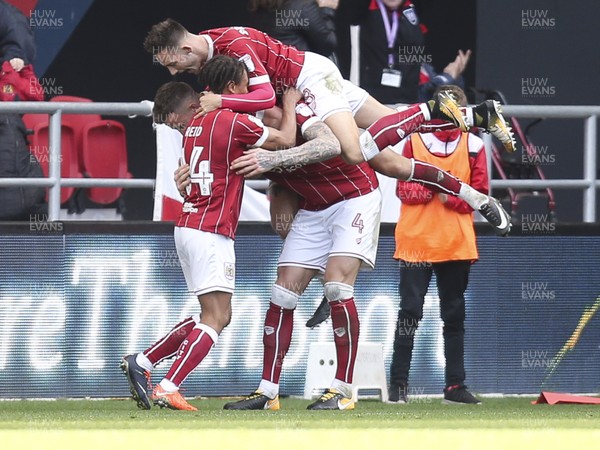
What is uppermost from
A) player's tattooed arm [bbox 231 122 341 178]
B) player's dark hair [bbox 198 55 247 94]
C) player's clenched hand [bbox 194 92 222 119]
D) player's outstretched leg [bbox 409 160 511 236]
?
player's dark hair [bbox 198 55 247 94]

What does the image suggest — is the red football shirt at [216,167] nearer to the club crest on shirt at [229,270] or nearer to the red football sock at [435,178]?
the club crest on shirt at [229,270]

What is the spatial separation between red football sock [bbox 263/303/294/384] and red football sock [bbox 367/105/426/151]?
1.14m

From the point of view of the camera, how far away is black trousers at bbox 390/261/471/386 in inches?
392

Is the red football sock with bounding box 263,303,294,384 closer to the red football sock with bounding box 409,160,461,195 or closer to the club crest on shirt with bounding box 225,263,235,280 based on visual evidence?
the club crest on shirt with bounding box 225,263,235,280

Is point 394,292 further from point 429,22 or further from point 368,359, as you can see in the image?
point 429,22

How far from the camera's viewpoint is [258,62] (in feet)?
28.7

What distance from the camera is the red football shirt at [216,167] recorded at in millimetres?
8477

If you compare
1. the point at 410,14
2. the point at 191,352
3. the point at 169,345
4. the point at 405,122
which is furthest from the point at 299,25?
the point at 191,352

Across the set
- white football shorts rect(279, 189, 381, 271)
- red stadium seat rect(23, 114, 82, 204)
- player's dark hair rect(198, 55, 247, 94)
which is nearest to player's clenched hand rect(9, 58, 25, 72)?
red stadium seat rect(23, 114, 82, 204)

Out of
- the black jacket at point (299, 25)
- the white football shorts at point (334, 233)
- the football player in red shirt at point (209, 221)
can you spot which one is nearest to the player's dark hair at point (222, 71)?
the football player in red shirt at point (209, 221)

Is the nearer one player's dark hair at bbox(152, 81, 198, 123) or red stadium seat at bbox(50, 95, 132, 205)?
player's dark hair at bbox(152, 81, 198, 123)

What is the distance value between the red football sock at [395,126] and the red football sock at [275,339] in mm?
1138

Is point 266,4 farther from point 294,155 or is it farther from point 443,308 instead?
point 294,155
